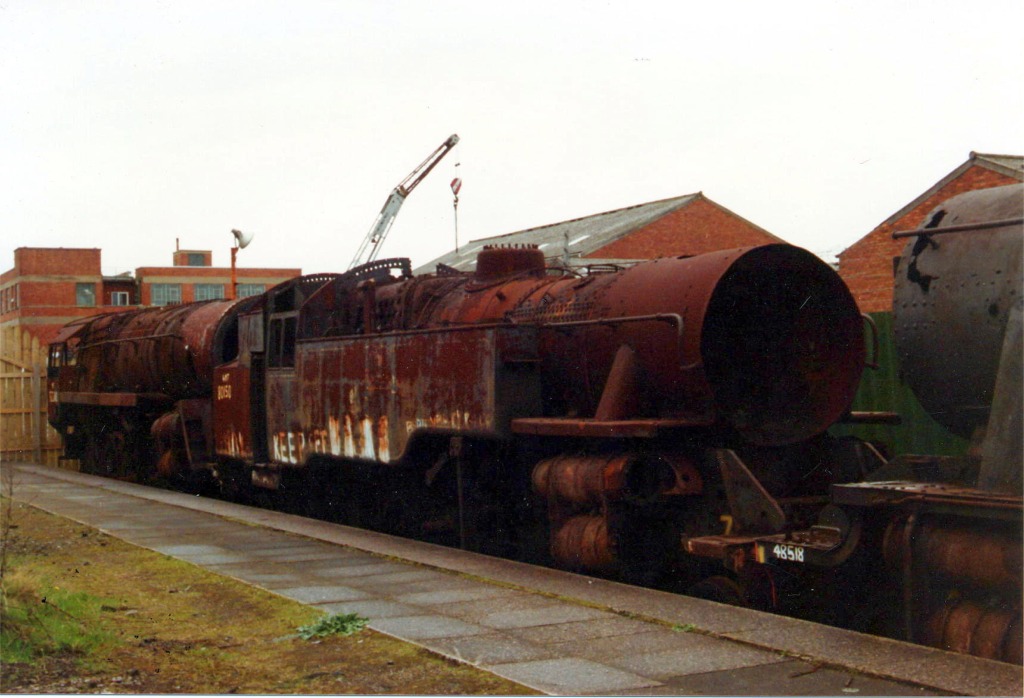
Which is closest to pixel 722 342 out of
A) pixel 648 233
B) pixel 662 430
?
pixel 662 430

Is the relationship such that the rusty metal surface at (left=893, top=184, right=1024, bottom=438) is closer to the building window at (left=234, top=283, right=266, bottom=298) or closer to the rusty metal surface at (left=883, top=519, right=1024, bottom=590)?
the rusty metal surface at (left=883, top=519, right=1024, bottom=590)

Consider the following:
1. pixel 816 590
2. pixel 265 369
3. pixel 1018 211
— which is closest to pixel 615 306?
pixel 816 590

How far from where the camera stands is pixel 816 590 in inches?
289

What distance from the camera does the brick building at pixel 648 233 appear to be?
35.7 metres

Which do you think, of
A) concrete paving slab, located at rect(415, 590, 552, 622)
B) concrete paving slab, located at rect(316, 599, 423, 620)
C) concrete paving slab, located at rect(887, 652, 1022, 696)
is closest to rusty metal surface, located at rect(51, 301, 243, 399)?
concrete paving slab, located at rect(316, 599, 423, 620)

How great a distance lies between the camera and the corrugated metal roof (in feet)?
112

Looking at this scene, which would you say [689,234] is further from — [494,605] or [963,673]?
[963,673]

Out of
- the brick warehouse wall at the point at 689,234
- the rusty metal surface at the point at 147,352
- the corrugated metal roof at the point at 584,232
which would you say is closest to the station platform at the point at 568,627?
the rusty metal surface at the point at 147,352

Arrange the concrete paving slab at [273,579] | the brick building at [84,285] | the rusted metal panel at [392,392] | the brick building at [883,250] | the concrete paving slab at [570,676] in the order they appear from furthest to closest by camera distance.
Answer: the brick building at [84,285]
the brick building at [883,250]
the rusted metal panel at [392,392]
the concrete paving slab at [273,579]
the concrete paving slab at [570,676]

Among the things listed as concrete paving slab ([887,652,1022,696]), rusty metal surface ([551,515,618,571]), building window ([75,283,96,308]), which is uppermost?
building window ([75,283,96,308])

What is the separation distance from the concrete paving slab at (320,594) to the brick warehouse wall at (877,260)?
16173mm

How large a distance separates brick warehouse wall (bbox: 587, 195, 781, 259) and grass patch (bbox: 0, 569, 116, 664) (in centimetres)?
2989

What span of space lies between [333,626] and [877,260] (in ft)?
75.4

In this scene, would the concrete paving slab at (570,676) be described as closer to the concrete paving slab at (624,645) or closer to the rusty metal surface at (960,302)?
the concrete paving slab at (624,645)
